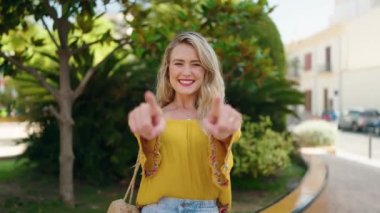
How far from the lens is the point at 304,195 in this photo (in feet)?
18.9

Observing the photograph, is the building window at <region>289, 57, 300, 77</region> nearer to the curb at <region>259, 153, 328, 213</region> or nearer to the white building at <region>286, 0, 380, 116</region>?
the white building at <region>286, 0, 380, 116</region>

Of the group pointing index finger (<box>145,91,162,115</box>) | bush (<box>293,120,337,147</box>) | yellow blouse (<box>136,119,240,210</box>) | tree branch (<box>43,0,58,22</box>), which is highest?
tree branch (<box>43,0,58,22</box>)

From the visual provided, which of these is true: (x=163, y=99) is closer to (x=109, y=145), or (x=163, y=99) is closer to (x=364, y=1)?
(x=109, y=145)

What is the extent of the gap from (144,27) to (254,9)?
1.11 meters

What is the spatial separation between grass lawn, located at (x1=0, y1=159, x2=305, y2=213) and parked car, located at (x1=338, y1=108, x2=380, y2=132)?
18.6 metres

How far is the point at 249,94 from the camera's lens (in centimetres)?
740

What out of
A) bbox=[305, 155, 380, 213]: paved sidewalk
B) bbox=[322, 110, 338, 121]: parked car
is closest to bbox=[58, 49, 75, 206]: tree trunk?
bbox=[305, 155, 380, 213]: paved sidewalk

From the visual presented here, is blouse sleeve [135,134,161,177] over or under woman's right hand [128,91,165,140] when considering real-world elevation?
under

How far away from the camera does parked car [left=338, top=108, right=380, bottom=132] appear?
25.5 metres

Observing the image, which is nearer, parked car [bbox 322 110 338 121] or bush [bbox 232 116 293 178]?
bush [bbox 232 116 293 178]

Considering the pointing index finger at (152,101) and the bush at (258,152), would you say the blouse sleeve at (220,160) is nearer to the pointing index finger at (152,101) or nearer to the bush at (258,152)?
the pointing index finger at (152,101)

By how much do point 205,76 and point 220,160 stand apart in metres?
0.39

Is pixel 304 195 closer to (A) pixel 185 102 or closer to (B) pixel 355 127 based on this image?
(A) pixel 185 102

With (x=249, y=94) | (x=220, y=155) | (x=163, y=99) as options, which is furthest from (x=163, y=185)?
(x=249, y=94)
